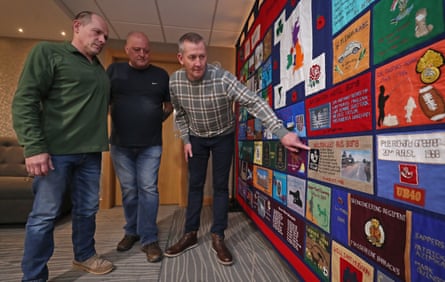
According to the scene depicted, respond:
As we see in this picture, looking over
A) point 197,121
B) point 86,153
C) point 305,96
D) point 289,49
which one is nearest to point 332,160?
point 305,96

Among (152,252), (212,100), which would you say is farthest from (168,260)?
(212,100)

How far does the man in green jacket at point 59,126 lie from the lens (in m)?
0.94

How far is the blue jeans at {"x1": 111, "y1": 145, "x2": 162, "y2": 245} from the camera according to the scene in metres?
1.40

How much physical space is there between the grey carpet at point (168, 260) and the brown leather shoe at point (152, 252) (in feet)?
0.10

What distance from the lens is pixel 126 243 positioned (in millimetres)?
1479

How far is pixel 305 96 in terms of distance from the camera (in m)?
1.05

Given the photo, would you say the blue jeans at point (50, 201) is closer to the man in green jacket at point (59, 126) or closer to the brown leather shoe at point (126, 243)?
the man in green jacket at point (59, 126)

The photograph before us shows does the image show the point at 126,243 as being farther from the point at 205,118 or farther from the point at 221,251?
the point at 205,118

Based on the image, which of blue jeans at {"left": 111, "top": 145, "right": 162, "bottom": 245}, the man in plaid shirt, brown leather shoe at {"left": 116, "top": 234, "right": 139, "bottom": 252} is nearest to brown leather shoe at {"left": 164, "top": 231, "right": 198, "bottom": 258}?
the man in plaid shirt

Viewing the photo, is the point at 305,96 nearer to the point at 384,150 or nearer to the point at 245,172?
the point at 384,150

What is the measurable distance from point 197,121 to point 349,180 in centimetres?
88

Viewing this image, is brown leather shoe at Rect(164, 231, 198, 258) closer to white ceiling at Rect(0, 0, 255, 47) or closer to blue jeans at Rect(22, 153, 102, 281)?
blue jeans at Rect(22, 153, 102, 281)

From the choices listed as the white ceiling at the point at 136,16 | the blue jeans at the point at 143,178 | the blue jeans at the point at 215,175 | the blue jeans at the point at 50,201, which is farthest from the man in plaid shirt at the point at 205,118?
the white ceiling at the point at 136,16

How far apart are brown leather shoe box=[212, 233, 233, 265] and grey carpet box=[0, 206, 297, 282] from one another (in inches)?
1.3
